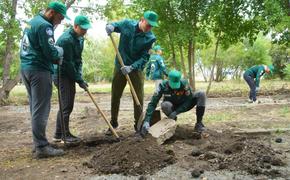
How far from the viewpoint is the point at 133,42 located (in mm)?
6621

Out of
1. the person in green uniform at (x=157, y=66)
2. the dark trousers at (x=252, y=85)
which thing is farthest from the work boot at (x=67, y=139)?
the dark trousers at (x=252, y=85)

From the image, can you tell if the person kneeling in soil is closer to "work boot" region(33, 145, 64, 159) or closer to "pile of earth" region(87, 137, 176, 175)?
"pile of earth" region(87, 137, 176, 175)

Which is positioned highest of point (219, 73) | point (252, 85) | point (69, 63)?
point (69, 63)

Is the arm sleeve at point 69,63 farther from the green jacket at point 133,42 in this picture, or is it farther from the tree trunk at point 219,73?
the tree trunk at point 219,73

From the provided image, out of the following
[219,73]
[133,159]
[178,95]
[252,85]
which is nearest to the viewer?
[133,159]

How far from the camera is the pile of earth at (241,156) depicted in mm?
4801

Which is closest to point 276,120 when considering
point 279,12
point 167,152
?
point 167,152

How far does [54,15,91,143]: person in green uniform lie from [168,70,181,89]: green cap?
138 centimetres

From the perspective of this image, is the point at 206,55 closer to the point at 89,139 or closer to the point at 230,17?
the point at 230,17

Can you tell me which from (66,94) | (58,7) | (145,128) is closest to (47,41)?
(58,7)

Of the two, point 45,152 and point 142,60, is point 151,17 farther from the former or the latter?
point 45,152

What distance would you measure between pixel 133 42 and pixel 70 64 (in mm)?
1136

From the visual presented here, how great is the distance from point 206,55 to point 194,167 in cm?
3558

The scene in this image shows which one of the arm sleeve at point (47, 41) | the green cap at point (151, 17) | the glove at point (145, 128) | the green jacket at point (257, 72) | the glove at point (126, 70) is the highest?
the green cap at point (151, 17)
